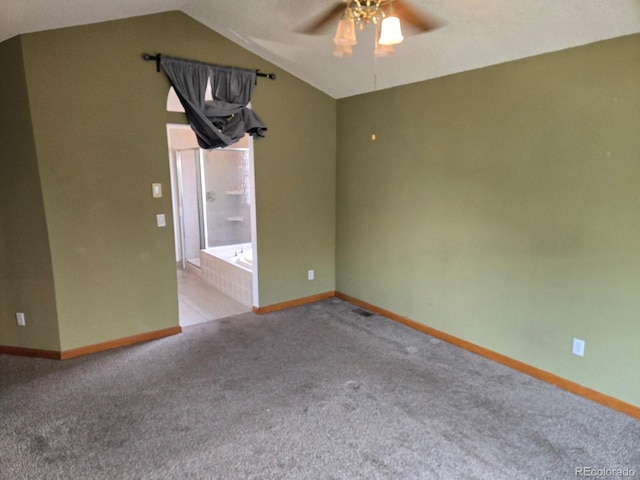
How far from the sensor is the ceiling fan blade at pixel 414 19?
8.22 ft

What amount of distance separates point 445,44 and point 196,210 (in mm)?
4303

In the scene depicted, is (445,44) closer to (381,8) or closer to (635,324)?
(381,8)

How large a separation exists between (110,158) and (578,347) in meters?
3.64

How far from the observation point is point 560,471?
6.44ft

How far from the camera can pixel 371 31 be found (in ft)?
9.49

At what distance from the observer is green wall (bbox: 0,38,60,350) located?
281 cm

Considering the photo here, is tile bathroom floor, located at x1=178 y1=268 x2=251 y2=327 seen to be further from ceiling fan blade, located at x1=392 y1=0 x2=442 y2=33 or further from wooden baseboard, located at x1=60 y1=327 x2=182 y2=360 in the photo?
ceiling fan blade, located at x1=392 y1=0 x2=442 y2=33

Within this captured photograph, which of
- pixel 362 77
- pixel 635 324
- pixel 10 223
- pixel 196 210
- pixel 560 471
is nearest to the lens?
pixel 560 471

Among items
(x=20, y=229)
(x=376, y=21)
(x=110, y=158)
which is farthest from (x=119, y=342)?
(x=376, y=21)

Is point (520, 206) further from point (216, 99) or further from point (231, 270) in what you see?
point (231, 270)

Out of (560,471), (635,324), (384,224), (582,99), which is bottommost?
(560,471)

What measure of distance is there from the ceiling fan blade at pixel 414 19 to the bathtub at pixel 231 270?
2745 mm

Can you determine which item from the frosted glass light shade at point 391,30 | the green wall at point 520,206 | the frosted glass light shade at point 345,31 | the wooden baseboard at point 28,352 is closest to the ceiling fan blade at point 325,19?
the frosted glass light shade at point 345,31

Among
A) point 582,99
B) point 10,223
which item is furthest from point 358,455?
point 10,223
